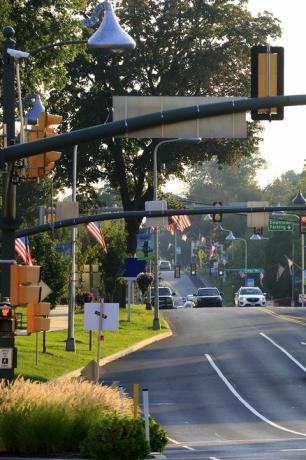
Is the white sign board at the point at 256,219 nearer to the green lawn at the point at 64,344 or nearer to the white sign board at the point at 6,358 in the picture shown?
the green lawn at the point at 64,344

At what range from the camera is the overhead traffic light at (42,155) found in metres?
21.5

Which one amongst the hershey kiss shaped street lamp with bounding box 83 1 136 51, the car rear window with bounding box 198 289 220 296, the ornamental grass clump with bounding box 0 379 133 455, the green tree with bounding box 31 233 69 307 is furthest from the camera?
the car rear window with bounding box 198 289 220 296

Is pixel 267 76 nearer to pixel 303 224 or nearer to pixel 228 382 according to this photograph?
pixel 228 382

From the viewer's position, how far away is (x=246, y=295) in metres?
90.5

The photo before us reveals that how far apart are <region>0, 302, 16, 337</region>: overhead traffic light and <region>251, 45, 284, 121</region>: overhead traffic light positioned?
6.98 meters

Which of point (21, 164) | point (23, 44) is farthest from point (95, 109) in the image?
point (21, 164)

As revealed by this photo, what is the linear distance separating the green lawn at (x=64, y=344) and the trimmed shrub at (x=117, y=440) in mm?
19372

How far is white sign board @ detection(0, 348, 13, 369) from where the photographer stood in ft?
79.7

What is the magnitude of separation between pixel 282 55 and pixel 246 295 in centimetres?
7126

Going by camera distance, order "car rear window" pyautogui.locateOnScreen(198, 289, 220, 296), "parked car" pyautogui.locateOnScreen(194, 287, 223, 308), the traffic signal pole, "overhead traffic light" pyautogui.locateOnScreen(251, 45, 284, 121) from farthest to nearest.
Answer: "car rear window" pyautogui.locateOnScreen(198, 289, 220, 296), "parked car" pyautogui.locateOnScreen(194, 287, 223, 308), the traffic signal pole, "overhead traffic light" pyautogui.locateOnScreen(251, 45, 284, 121)

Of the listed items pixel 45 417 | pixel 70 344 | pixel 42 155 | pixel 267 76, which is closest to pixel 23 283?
pixel 45 417

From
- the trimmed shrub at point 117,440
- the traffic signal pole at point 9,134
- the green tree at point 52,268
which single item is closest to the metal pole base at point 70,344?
the green tree at point 52,268

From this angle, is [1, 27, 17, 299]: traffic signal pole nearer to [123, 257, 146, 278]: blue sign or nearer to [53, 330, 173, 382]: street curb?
[53, 330, 173, 382]: street curb

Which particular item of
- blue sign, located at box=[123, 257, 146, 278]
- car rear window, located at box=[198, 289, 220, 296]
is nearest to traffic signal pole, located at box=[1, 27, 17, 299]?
blue sign, located at box=[123, 257, 146, 278]
